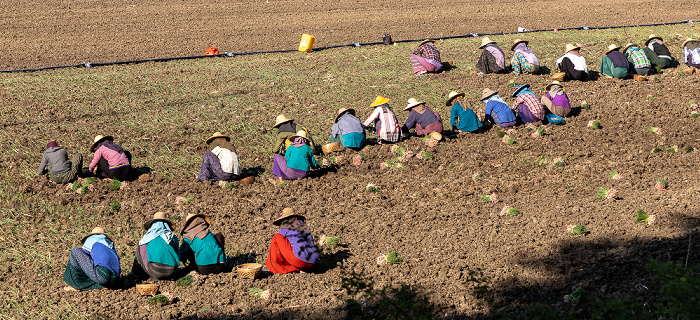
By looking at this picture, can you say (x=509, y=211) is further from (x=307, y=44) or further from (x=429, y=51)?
(x=307, y=44)

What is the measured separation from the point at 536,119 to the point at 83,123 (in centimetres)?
1168

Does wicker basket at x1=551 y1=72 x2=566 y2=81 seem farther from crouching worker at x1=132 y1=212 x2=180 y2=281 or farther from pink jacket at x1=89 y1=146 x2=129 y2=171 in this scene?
crouching worker at x1=132 y1=212 x2=180 y2=281

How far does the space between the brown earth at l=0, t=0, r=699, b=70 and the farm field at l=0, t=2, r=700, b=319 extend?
214 cm

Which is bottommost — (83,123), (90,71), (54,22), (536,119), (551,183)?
(551,183)

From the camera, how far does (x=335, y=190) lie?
12.7m

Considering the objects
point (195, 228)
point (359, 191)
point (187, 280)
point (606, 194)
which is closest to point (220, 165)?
point (359, 191)

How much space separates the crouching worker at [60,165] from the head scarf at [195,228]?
457 cm

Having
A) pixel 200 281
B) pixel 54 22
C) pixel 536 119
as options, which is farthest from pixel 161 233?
pixel 54 22

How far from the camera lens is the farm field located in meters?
8.45

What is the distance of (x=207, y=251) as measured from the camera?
9.25 m

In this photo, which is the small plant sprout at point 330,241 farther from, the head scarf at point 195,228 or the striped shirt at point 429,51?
the striped shirt at point 429,51

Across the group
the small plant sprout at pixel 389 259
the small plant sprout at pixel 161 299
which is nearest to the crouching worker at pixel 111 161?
the small plant sprout at pixel 161 299

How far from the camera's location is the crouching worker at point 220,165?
41.8 ft

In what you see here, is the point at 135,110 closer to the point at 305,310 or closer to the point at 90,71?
the point at 90,71
